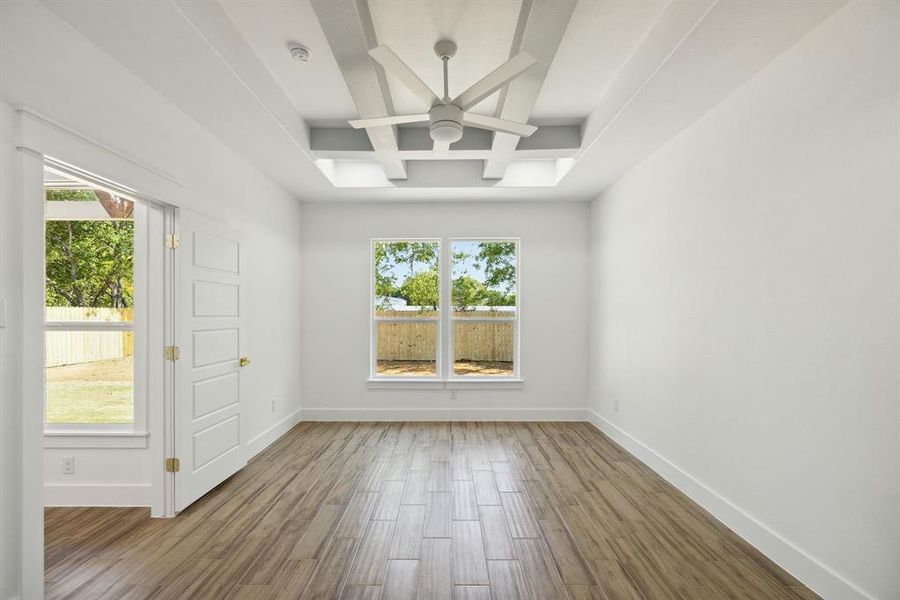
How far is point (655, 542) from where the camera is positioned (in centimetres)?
246

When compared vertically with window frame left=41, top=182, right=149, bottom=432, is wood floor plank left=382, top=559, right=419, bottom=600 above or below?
below

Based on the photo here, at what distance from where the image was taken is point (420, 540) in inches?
97.7

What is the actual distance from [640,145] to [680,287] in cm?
120

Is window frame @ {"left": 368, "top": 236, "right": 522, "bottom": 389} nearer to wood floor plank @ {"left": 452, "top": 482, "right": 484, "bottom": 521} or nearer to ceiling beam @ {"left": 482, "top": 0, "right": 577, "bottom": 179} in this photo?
wood floor plank @ {"left": 452, "top": 482, "right": 484, "bottom": 521}

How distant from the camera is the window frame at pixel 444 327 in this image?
5180 millimetres

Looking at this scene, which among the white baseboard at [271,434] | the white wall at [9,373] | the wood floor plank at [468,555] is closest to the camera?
the white wall at [9,373]

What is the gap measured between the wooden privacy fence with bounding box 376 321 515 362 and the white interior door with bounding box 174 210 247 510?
1.96 meters

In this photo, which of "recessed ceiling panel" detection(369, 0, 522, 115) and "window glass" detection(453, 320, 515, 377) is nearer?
"recessed ceiling panel" detection(369, 0, 522, 115)

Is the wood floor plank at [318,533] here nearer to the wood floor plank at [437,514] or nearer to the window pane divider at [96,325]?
the wood floor plank at [437,514]

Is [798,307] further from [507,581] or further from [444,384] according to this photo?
[444,384]

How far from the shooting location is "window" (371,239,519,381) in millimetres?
5273

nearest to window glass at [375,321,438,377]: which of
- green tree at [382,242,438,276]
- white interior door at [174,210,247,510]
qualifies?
green tree at [382,242,438,276]

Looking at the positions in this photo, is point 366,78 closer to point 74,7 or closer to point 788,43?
point 74,7

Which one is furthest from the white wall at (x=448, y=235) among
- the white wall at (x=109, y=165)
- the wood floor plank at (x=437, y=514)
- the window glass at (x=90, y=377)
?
the window glass at (x=90, y=377)
